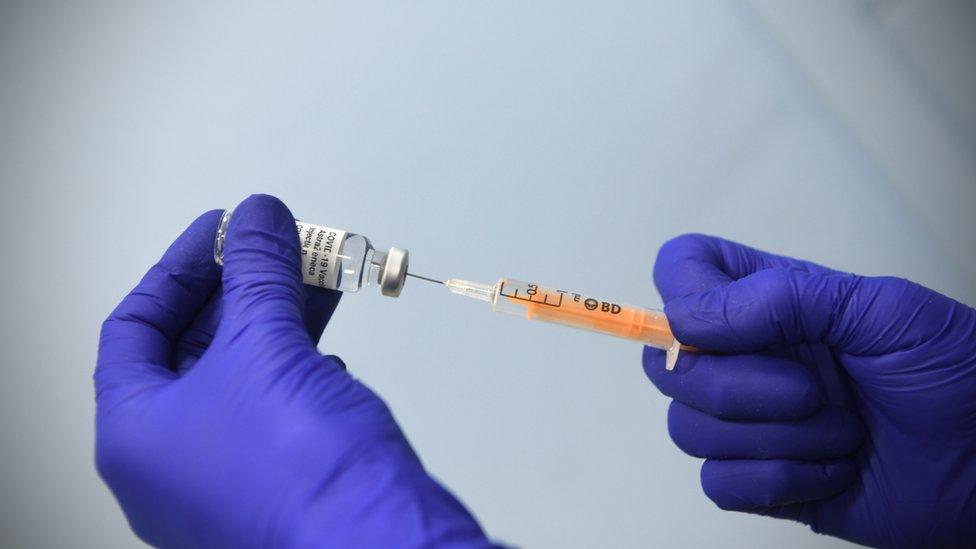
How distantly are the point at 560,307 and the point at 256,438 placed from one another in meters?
0.52

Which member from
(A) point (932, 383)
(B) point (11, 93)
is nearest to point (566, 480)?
(A) point (932, 383)

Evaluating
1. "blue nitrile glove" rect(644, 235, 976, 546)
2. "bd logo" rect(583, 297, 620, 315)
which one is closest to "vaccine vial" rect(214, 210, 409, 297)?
"bd logo" rect(583, 297, 620, 315)

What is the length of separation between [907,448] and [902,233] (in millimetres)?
751

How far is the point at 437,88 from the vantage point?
1517 mm

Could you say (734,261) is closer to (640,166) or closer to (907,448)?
(640,166)

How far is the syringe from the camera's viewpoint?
1170 mm

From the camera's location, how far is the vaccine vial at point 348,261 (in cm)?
110

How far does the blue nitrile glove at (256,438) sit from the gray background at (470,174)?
41 cm

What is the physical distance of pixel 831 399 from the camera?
4.44ft

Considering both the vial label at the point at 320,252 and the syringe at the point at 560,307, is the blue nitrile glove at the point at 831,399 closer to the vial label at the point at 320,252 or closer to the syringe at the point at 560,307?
the syringe at the point at 560,307

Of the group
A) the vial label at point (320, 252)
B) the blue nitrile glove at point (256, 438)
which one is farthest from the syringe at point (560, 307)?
the blue nitrile glove at point (256, 438)

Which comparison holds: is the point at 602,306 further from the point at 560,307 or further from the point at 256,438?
the point at 256,438

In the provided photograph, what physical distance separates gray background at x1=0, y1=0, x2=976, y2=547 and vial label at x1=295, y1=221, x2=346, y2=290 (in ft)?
1.08

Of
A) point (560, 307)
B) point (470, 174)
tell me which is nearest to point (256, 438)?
point (560, 307)
